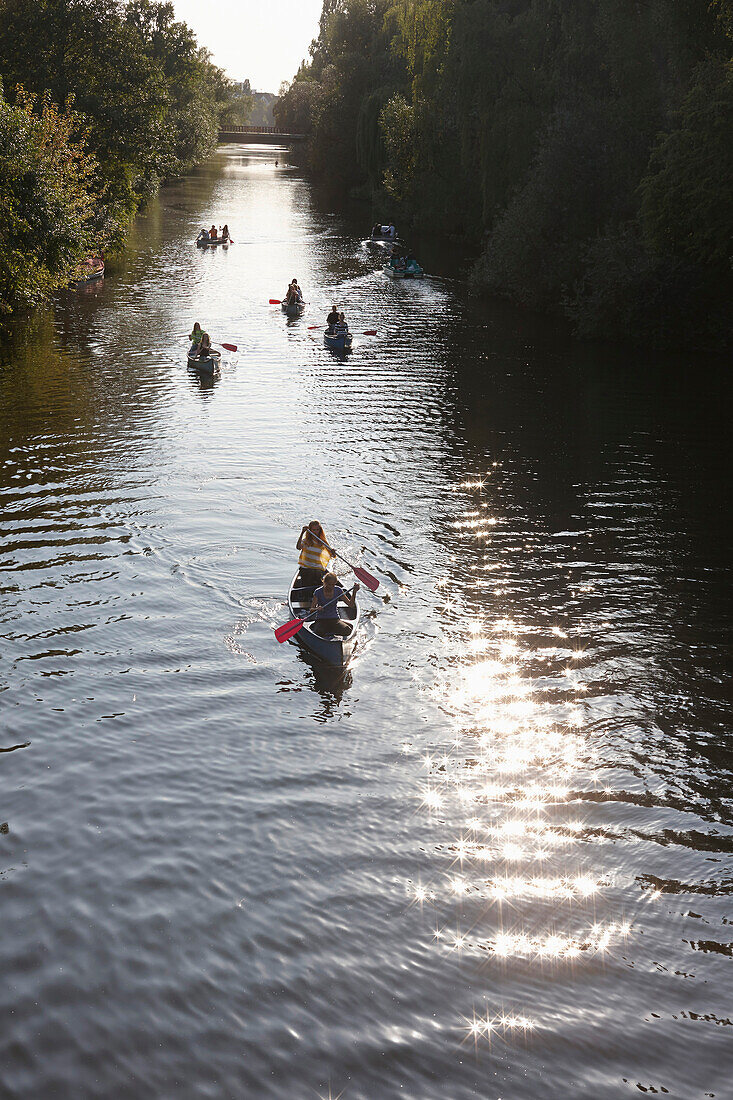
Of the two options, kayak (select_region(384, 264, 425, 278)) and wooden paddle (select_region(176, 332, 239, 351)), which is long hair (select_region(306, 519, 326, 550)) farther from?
kayak (select_region(384, 264, 425, 278))

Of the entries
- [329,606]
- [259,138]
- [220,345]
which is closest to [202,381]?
[220,345]

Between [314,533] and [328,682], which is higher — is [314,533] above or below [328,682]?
above

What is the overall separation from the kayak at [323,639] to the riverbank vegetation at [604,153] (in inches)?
779

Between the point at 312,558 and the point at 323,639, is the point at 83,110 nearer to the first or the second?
the point at 312,558

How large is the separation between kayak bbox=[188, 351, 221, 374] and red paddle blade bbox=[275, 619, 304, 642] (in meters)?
18.9

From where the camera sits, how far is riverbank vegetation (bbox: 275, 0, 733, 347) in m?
29.9

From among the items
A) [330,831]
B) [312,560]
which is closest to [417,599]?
[312,560]

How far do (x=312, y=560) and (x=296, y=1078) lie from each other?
10.1 m

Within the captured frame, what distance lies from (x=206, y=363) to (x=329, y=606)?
18.9m

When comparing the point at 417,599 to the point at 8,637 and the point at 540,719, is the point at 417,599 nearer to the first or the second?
the point at 540,719

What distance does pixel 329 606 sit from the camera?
52.4 ft

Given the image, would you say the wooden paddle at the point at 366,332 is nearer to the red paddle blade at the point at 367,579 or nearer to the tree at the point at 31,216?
Answer: the tree at the point at 31,216

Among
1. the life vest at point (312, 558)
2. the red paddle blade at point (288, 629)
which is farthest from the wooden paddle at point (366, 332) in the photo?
the red paddle blade at point (288, 629)

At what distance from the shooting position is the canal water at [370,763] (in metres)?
8.72
